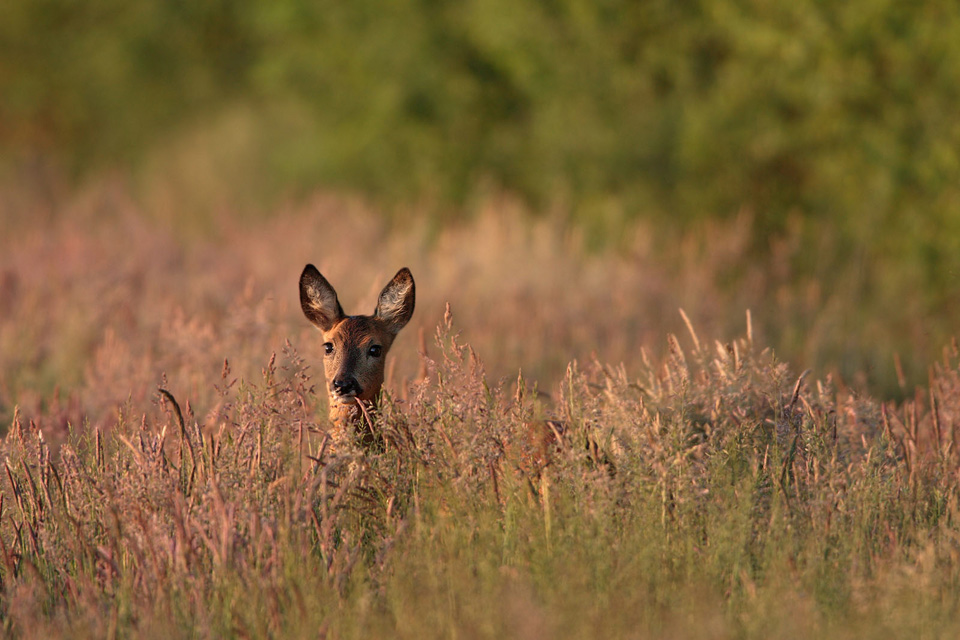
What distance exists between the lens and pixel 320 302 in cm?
635

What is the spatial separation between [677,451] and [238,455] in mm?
1830

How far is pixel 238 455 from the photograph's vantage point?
16.1 feet

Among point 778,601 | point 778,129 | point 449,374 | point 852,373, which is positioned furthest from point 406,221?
point 778,601

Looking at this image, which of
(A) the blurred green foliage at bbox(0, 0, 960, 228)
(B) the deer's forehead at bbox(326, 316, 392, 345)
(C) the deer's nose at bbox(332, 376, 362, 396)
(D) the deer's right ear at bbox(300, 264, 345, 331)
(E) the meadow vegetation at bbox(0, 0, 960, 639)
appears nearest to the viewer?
(E) the meadow vegetation at bbox(0, 0, 960, 639)

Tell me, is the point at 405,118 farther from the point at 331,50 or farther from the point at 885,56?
Answer: the point at 885,56

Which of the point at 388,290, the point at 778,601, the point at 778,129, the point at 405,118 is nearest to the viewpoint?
the point at 778,601

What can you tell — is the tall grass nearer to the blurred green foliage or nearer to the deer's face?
the deer's face

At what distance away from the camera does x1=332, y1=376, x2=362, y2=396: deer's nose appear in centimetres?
566

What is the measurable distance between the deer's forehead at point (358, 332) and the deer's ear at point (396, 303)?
9 cm

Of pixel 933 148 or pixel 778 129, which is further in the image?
pixel 778 129

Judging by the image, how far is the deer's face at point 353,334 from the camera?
5.81 meters

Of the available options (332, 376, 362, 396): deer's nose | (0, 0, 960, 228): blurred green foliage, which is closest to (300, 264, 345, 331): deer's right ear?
(332, 376, 362, 396): deer's nose

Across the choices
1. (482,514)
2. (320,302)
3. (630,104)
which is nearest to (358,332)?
(320,302)

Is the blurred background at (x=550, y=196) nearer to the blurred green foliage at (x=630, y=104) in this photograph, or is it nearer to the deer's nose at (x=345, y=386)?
the blurred green foliage at (x=630, y=104)
